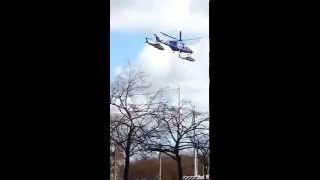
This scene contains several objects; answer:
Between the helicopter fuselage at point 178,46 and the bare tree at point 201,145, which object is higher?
the helicopter fuselage at point 178,46

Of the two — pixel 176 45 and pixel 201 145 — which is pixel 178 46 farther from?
pixel 201 145

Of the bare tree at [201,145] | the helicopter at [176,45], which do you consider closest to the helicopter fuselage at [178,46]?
the helicopter at [176,45]

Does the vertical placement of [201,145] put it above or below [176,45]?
below

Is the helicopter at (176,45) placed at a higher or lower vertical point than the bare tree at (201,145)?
higher

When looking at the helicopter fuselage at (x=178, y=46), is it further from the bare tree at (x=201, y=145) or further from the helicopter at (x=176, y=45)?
the bare tree at (x=201, y=145)

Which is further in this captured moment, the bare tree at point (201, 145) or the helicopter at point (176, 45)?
the bare tree at point (201, 145)

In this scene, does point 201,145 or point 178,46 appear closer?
point 178,46

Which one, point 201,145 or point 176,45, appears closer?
point 176,45

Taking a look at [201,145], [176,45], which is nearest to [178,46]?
[176,45]
